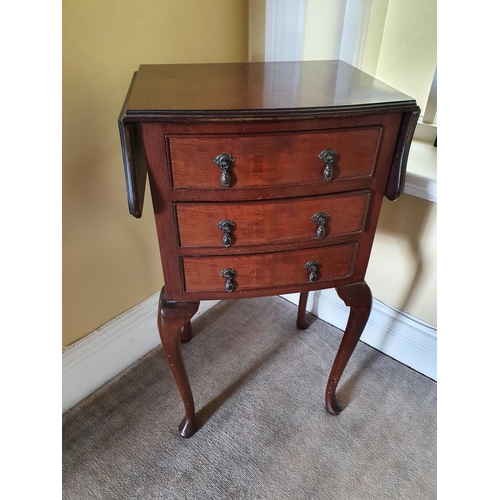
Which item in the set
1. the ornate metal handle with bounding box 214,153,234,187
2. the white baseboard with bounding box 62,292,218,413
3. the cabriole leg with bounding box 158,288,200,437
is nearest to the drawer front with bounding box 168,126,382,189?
the ornate metal handle with bounding box 214,153,234,187

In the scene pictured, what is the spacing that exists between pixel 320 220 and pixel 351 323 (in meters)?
0.34

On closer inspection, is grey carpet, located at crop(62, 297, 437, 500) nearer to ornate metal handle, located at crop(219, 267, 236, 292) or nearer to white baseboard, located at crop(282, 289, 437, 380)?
white baseboard, located at crop(282, 289, 437, 380)

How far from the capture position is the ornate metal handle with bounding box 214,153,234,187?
69cm

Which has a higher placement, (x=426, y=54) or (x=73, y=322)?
(x=426, y=54)

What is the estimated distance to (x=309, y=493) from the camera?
99 centimetres

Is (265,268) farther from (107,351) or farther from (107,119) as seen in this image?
(107,351)

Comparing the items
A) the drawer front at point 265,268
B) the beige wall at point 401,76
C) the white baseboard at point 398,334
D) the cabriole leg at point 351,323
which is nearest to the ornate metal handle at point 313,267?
the drawer front at point 265,268

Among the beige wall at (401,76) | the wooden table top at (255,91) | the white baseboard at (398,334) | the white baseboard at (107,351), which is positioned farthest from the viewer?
the white baseboard at (398,334)

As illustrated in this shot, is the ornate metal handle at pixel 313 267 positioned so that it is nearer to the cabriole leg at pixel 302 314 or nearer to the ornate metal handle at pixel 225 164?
the ornate metal handle at pixel 225 164

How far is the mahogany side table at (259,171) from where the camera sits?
68 cm

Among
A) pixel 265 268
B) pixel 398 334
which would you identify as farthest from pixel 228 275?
pixel 398 334
